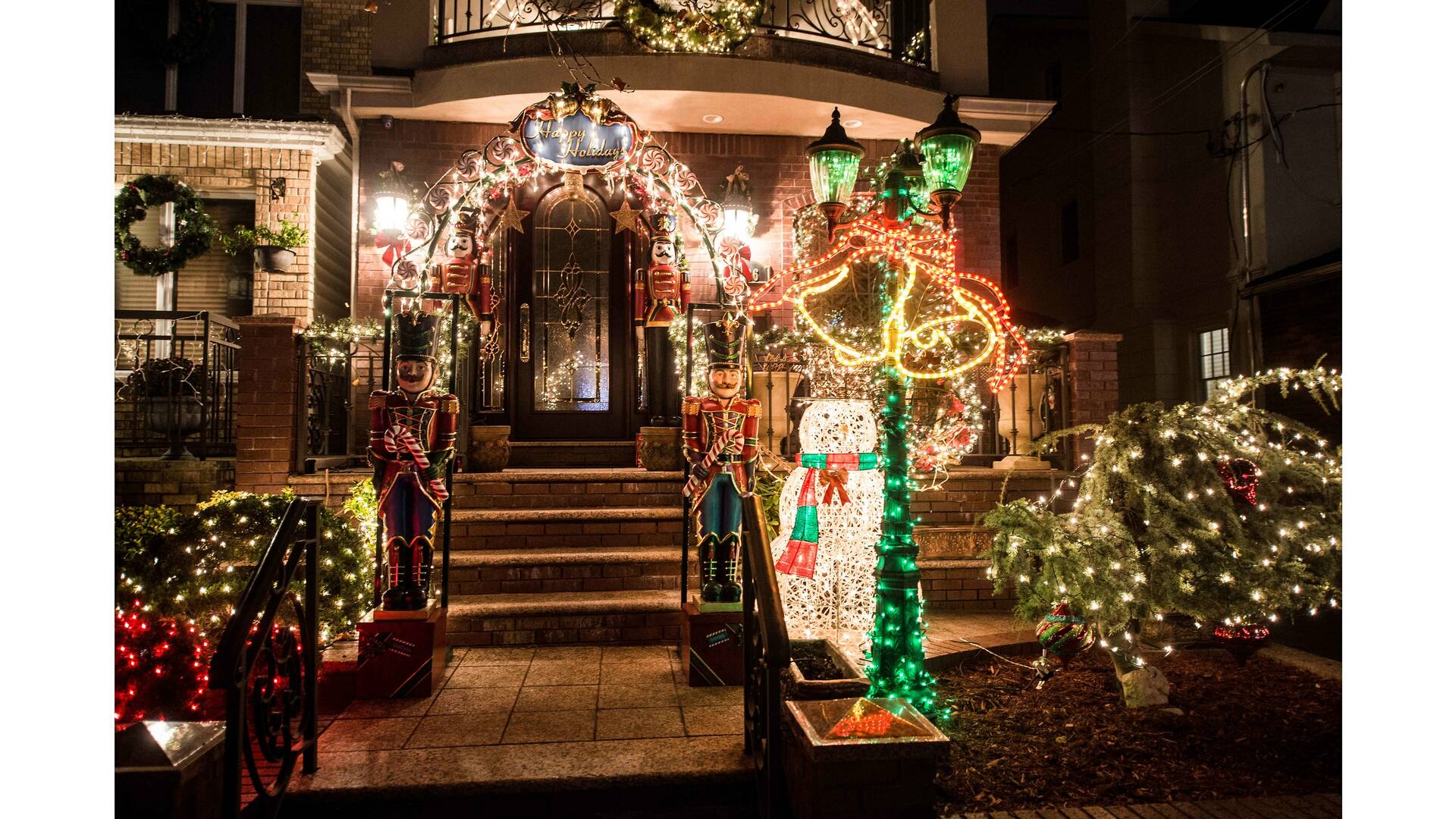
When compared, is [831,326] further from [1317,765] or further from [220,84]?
[220,84]

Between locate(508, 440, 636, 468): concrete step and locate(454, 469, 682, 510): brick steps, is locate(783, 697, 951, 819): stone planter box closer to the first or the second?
locate(454, 469, 682, 510): brick steps

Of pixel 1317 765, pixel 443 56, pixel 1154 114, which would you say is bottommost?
pixel 1317 765

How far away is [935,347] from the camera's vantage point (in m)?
7.80

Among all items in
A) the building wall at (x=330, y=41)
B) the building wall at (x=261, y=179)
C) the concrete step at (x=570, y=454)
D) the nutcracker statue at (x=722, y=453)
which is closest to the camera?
the nutcracker statue at (x=722, y=453)

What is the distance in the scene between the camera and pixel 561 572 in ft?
18.9

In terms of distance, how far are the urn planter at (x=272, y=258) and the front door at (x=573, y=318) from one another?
8.78 ft

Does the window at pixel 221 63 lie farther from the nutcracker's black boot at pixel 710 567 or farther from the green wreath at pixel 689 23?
the nutcracker's black boot at pixel 710 567

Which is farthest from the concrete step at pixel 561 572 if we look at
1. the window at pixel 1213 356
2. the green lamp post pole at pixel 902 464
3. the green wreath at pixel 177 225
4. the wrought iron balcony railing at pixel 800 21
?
the window at pixel 1213 356

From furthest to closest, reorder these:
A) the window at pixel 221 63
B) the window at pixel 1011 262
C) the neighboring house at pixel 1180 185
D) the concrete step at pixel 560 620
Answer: the window at pixel 1011 262
the neighboring house at pixel 1180 185
the window at pixel 221 63
the concrete step at pixel 560 620

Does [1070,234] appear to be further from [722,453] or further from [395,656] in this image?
[395,656]

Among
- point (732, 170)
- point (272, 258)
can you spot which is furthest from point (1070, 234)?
point (272, 258)

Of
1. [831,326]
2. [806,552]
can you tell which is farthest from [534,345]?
[806,552]

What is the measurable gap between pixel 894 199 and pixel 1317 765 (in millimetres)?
3715

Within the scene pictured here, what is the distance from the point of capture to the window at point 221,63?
31.5 ft
